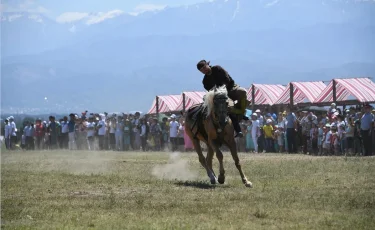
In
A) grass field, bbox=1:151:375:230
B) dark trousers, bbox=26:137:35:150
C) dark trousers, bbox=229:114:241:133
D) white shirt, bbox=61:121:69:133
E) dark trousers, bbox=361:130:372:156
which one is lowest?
grass field, bbox=1:151:375:230

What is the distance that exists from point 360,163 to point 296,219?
12264mm

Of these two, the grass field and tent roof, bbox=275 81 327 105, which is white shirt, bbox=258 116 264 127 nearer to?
tent roof, bbox=275 81 327 105

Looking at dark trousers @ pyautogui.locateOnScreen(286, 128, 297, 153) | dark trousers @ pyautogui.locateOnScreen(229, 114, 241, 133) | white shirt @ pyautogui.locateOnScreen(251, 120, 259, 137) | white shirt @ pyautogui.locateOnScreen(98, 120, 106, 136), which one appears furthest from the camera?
white shirt @ pyautogui.locateOnScreen(98, 120, 106, 136)

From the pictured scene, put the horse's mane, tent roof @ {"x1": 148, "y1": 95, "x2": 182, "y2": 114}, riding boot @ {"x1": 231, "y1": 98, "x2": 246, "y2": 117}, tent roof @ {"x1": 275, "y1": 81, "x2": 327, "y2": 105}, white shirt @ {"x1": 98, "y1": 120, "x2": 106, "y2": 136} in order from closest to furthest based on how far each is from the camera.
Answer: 1. the horse's mane
2. riding boot @ {"x1": 231, "y1": 98, "x2": 246, "y2": 117}
3. tent roof @ {"x1": 275, "y1": 81, "x2": 327, "y2": 105}
4. white shirt @ {"x1": 98, "y1": 120, "x2": 106, "y2": 136}
5. tent roof @ {"x1": 148, "y1": 95, "x2": 182, "y2": 114}

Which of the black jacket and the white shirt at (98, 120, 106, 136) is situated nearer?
the black jacket

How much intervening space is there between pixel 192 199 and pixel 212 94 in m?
3.74

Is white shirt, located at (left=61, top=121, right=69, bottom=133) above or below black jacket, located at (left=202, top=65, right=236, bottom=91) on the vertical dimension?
above

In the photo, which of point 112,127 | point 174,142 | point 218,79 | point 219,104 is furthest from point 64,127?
point 219,104

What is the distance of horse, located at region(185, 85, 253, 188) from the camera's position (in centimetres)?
1944

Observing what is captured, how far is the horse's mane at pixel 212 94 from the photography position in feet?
64.0

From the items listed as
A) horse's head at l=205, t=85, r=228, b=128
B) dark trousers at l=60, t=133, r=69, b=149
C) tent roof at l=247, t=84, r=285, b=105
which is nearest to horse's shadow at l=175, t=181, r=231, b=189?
horse's head at l=205, t=85, r=228, b=128

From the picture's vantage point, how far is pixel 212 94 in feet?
64.3

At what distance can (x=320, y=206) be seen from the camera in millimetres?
14789

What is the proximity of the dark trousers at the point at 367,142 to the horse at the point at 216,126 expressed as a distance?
38.3 feet
